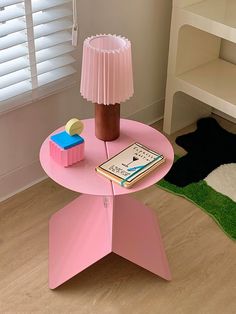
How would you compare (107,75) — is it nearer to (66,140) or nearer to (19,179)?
(66,140)

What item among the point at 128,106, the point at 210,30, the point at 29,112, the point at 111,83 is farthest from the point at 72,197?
the point at 210,30

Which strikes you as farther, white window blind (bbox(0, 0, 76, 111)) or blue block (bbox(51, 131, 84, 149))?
white window blind (bbox(0, 0, 76, 111))

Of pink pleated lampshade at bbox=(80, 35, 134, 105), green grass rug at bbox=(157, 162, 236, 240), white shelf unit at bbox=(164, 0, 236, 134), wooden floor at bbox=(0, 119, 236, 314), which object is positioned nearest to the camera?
pink pleated lampshade at bbox=(80, 35, 134, 105)

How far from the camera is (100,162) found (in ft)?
4.87

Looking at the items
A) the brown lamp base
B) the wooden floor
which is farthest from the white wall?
the brown lamp base

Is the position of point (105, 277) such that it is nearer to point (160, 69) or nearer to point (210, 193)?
point (210, 193)

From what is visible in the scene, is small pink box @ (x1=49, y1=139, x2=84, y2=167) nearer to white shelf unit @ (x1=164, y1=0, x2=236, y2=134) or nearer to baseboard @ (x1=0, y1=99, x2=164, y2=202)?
baseboard @ (x1=0, y1=99, x2=164, y2=202)

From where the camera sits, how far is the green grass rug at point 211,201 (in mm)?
1822

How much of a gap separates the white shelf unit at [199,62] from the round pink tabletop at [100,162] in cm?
50

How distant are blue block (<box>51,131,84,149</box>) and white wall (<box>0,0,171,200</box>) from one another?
348 mm

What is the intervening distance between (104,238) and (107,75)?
1.57 ft

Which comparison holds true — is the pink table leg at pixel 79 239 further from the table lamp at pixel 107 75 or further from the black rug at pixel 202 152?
the black rug at pixel 202 152

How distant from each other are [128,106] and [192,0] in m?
0.48

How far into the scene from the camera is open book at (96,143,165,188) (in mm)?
1421
